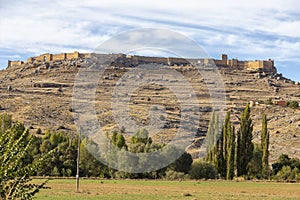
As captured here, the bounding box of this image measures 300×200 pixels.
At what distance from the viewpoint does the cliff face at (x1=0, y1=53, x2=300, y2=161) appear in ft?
283

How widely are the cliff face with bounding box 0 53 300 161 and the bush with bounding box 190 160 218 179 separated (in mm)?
19407

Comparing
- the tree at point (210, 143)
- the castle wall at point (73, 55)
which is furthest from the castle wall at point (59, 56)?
the tree at point (210, 143)

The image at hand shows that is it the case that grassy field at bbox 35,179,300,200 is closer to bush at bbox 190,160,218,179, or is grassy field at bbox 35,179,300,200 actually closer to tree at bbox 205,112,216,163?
bush at bbox 190,160,218,179

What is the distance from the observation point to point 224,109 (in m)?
108

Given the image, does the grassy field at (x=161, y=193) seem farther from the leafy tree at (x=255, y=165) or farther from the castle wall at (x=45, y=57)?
the castle wall at (x=45, y=57)

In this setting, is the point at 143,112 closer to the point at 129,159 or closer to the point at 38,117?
the point at 38,117

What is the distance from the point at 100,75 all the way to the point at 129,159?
292ft

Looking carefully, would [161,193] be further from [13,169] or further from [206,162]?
[13,169]

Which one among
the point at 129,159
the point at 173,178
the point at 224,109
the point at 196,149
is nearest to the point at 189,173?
the point at 173,178

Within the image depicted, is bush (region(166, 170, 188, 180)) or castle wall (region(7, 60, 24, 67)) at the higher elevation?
castle wall (region(7, 60, 24, 67))

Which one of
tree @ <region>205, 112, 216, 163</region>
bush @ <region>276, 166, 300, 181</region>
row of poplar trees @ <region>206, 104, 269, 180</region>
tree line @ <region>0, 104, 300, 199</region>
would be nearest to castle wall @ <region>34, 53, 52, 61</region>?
tree line @ <region>0, 104, 300, 199</region>

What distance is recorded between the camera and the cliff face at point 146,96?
86188mm

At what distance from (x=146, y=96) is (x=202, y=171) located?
2826 inches

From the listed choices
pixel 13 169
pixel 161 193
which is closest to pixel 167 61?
pixel 161 193
